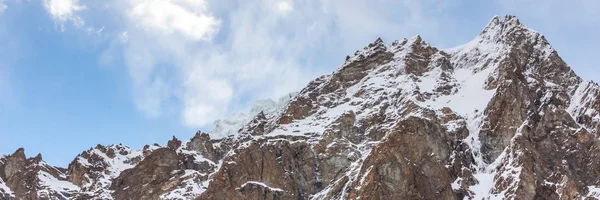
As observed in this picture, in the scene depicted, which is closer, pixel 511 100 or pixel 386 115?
pixel 511 100

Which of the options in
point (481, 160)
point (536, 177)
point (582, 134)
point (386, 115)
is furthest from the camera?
point (386, 115)

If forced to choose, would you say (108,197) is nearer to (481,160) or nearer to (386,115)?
(386,115)

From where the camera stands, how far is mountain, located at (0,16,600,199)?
115375 mm

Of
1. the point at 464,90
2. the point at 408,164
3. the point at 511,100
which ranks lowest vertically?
the point at 408,164

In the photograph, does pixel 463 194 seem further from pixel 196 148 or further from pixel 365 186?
pixel 196 148

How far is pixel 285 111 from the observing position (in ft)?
529

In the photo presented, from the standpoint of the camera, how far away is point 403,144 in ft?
396

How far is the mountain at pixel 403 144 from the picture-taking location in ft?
379

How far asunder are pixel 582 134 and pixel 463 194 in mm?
19788

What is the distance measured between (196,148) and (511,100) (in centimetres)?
6954

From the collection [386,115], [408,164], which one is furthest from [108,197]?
[408,164]

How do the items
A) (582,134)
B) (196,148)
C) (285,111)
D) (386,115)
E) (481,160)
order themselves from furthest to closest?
(196,148)
(285,111)
(386,115)
(481,160)
(582,134)

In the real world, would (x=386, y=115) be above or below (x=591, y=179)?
above

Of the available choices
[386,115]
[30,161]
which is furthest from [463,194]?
[30,161]
